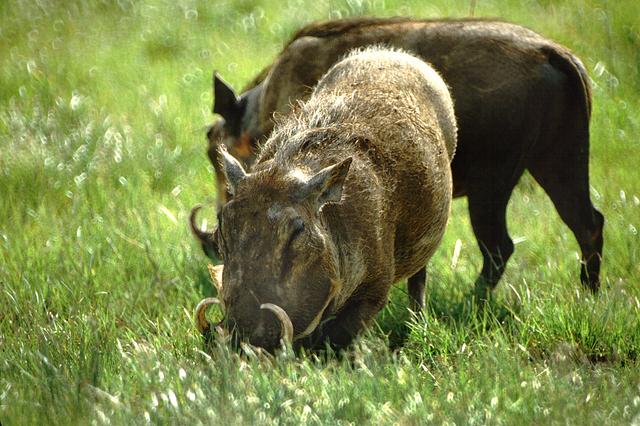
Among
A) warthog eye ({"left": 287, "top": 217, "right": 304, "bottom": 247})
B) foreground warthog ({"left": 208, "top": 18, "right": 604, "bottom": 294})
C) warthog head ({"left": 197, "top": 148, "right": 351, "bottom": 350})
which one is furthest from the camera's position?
foreground warthog ({"left": 208, "top": 18, "right": 604, "bottom": 294})

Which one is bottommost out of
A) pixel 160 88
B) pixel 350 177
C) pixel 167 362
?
pixel 160 88

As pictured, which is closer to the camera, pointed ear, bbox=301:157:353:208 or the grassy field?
the grassy field

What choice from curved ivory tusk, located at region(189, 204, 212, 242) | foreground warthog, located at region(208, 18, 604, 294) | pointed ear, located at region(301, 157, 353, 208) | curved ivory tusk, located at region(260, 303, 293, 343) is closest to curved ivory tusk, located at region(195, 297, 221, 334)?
curved ivory tusk, located at region(260, 303, 293, 343)

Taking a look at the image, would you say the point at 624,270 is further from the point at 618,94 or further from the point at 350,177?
the point at 618,94

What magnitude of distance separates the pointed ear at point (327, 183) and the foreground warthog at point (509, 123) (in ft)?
5.69

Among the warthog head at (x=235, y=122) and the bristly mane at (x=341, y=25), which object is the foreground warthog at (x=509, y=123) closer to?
the bristly mane at (x=341, y=25)

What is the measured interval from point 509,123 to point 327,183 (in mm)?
1953

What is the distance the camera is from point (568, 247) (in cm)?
632

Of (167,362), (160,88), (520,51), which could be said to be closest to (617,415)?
(167,362)

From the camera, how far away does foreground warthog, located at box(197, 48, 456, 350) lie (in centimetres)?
397

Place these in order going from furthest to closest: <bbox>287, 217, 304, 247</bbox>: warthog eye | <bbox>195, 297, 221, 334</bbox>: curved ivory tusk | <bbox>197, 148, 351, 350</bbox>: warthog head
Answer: <bbox>195, 297, 221, 334</bbox>: curved ivory tusk → <bbox>287, 217, 304, 247</bbox>: warthog eye → <bbox>197, 148, 351, 350</bbox>: warthog head

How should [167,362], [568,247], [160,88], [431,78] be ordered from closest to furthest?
1. [167,362]
2. [431,78]
3. [568,247]
4. [160,88]

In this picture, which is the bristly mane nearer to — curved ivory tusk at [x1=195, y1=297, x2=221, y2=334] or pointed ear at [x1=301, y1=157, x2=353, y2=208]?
pointed ear at [x1=301, y1=157, x2=353, y2=208]

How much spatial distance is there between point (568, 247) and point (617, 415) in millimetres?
2632
